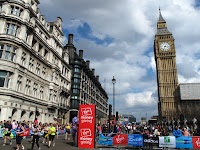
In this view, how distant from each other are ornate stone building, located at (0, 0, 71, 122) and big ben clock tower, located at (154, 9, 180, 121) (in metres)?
80.7

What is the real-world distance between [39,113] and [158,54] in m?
95.7

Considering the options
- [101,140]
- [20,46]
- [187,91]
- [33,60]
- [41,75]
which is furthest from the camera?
[187,91]

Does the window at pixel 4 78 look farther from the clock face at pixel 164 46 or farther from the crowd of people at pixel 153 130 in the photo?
the clock face at pixel 164 46

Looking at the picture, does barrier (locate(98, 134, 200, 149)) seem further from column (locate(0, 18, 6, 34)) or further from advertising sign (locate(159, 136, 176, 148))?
column (locate(0, 18, 6, 34))

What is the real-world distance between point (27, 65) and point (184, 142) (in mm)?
25957

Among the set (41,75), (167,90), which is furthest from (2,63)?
(167,90)

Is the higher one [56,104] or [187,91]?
[187,91]

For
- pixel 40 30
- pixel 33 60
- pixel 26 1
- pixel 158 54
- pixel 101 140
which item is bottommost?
pixel 101 140

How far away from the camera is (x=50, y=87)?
125ft

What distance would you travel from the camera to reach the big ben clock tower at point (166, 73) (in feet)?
334

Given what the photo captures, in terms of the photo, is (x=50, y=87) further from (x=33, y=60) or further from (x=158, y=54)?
(x=158, y=54)

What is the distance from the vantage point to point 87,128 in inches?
585

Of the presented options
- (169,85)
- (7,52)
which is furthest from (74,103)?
(169,85)

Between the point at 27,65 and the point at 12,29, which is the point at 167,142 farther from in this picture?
the point at 12,29
